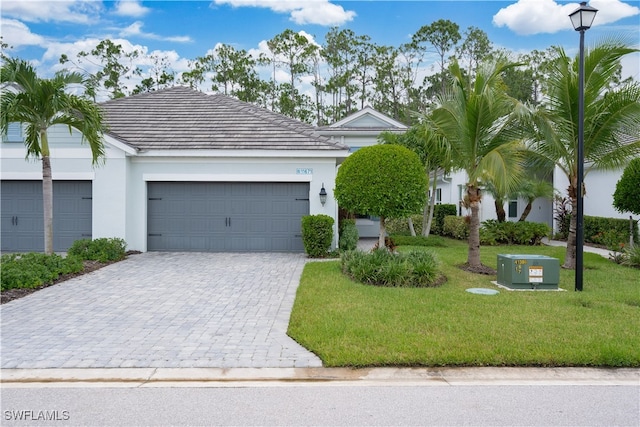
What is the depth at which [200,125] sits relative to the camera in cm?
1537

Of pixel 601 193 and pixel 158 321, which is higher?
pixel 601 193

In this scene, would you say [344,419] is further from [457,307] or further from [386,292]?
[386,292]

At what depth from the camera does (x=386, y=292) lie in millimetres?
8383

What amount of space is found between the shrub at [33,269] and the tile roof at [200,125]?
15.3 feet

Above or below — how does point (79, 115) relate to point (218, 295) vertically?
above

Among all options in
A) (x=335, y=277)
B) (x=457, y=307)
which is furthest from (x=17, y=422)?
(x=335, y=277)

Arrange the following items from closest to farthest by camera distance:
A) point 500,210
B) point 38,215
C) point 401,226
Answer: point 38,215
point 500,210
point 401,226

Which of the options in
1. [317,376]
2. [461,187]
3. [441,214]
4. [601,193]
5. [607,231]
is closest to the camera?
[317,376]

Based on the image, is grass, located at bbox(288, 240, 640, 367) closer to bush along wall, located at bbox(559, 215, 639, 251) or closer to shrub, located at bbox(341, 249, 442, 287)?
shrub, located at bbox(341, 249, 442, 287)

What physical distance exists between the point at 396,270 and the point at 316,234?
168 inches

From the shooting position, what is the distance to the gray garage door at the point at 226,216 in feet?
46.8

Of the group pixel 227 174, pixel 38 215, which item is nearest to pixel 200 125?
pixel 227 174

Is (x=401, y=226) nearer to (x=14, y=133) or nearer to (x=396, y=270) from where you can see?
(x=396, y=270)

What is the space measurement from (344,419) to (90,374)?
284 centimetres
